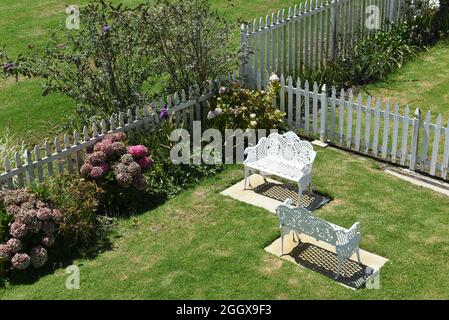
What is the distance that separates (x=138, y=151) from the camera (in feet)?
29.8

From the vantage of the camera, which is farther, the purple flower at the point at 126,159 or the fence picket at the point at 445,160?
the fence picket at the point at 445,160

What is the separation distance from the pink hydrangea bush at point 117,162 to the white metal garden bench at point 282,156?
63.0 inches

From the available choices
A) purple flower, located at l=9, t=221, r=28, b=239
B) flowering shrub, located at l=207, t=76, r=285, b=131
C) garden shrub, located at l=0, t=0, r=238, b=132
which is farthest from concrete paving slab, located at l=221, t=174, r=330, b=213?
purple flower, located at l=9, t=221, r=28, b=239

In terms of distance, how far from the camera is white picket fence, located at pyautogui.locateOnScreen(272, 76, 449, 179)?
9.42 metres

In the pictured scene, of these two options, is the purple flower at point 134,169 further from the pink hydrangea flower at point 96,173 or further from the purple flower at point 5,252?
the purple flower at point 5,252

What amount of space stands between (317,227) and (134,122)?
3.73 metres

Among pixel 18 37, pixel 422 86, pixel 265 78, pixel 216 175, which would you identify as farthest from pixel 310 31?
pixel 18 37

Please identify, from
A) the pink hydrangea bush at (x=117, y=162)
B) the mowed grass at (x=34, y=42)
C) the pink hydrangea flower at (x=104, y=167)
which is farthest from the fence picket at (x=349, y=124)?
the pink hydrangea flower at (x=104, y=167)

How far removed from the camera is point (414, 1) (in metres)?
15.1

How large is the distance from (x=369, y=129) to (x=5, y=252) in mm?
5945

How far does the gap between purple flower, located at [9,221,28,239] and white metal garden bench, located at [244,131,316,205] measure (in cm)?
340

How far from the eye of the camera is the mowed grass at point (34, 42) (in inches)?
445

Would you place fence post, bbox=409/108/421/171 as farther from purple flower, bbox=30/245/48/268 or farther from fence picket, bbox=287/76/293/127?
purple flower, bbox=30/245/48/268

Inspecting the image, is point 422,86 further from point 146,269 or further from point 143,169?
point 146,269
